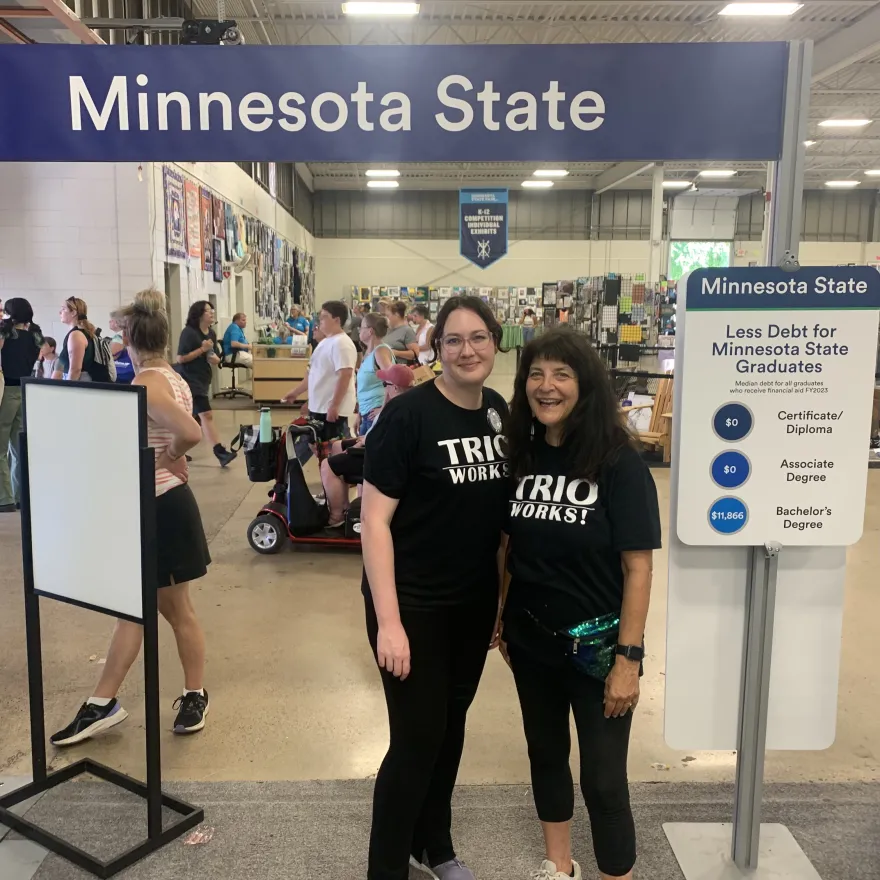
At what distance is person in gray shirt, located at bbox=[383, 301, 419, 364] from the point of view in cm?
688

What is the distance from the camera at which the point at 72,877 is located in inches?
82.3

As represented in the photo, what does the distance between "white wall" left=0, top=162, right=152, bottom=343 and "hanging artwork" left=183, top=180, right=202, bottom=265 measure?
1.58 meters

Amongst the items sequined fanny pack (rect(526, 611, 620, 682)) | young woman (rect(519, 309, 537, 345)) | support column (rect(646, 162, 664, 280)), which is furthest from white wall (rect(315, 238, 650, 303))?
sequined fanny pack (rect(526, 611, 620, 682))

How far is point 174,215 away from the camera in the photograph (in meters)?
9.37

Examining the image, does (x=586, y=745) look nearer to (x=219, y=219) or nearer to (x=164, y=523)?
(x=164, y=523)

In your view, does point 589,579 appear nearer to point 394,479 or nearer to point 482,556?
point 482,556

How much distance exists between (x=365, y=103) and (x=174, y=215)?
806 centimetres

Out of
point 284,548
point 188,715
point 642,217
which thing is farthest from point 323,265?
point 188,715

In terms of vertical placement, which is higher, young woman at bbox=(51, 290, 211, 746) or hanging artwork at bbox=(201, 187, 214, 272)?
hanging artwork at bbox=(201, 187, 214, 272)

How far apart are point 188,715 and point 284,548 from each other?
2333mm

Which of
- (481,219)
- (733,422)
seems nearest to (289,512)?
(733,422)

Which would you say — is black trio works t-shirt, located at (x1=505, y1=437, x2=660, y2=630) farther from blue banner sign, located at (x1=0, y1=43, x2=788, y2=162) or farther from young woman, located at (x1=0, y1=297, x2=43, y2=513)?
young woman, located at (x1=0, y1=297, x2=43, y2=513)

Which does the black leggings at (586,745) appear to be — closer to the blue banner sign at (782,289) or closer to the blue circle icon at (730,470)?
the blue circle icon at (730,470)

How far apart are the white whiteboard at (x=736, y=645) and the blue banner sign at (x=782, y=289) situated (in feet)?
0.99
